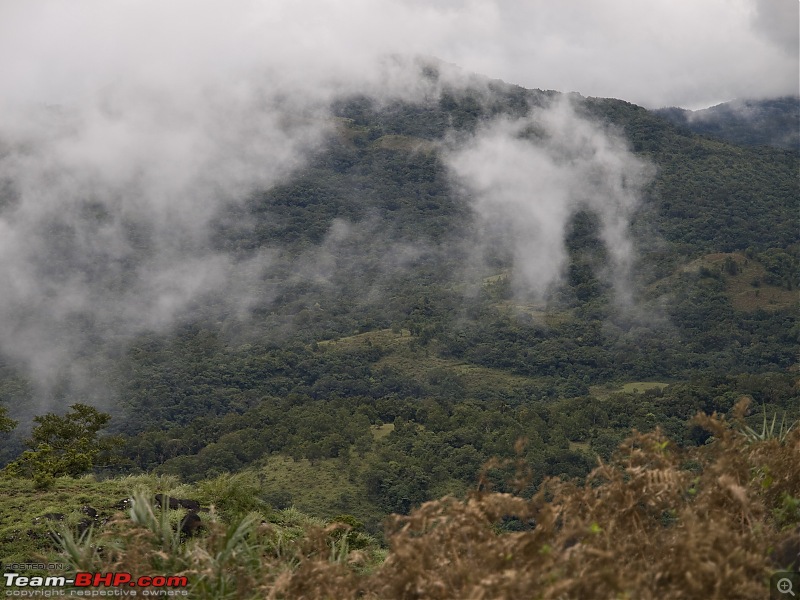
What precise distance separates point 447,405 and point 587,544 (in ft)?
215

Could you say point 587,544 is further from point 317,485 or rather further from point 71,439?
point 317,485

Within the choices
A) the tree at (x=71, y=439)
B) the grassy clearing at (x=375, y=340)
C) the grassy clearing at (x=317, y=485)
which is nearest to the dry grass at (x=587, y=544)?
the tree at (x=71, y=439)

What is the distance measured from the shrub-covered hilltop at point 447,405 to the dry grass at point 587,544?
0.03m

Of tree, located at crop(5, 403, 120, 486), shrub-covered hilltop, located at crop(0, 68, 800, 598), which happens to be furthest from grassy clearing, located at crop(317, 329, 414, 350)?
tree, located at crop(5, 403, 120, 486)

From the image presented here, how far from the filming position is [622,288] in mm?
139750

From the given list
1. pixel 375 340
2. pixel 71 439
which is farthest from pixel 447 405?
pixel 71 439

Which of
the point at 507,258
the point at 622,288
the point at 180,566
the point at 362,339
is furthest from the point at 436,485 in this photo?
the point at 507,258

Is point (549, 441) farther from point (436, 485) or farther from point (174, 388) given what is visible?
point (174, 388)

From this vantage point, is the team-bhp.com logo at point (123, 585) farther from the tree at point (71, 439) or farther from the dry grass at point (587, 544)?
the tree at point (71, 439)

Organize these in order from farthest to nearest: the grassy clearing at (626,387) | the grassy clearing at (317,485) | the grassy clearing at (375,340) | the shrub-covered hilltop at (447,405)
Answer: the grassy clearing at (375,340) → the grassy clearing at (626,387) → the grassy clearing at (317,485) → the shrub-covered hilltop at (447,405)

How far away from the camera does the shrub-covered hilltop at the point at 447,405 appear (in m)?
5.62

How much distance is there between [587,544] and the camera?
5.25 m

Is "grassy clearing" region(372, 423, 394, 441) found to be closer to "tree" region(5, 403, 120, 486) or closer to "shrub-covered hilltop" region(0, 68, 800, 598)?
"shrub-covered hilltop" region(0, 68, 800, 598)

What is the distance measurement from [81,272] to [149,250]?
20700 mm
